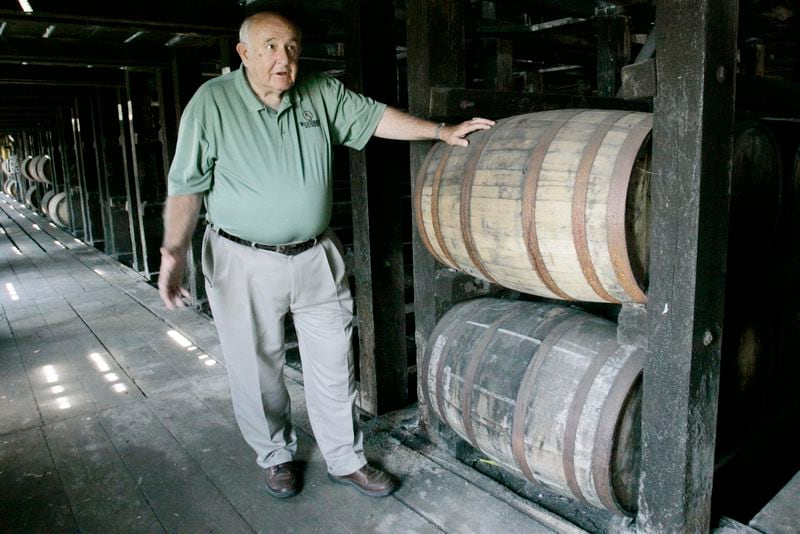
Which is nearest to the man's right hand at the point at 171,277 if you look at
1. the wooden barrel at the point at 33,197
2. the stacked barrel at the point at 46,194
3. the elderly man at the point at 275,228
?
the elderly man at the point at 275,228

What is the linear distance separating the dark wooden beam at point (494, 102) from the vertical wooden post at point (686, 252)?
2.71ft

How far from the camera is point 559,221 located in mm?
1894

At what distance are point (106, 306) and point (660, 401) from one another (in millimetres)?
5129

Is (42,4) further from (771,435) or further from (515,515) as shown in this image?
(771,435)

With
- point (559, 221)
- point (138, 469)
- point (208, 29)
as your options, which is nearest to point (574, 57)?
point (208, 29)

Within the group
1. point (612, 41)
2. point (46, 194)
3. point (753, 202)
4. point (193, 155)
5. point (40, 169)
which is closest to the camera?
point (193, 155)

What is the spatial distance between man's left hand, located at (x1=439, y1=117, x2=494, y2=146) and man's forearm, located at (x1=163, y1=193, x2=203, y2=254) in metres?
0.97

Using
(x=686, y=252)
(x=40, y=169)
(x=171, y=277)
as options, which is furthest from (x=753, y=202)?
(x=40, y=169)

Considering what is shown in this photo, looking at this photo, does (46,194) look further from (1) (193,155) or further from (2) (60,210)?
(1) (193,155)

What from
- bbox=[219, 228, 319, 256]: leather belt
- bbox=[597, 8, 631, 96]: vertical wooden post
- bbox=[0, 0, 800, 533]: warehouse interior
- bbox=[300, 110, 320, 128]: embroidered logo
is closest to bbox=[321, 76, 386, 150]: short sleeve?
Result: bbox=[300, 110, 320, 128]: embroidered logo

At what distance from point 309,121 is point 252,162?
11.1 inches

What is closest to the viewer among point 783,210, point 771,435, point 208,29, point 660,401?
point 660,401

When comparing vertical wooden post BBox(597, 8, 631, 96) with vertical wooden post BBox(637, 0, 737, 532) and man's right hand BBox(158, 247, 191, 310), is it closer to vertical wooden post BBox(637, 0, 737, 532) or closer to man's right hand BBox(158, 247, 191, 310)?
vertical wooden post BBox(637, 0, 737, 532)

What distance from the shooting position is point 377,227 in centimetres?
305
